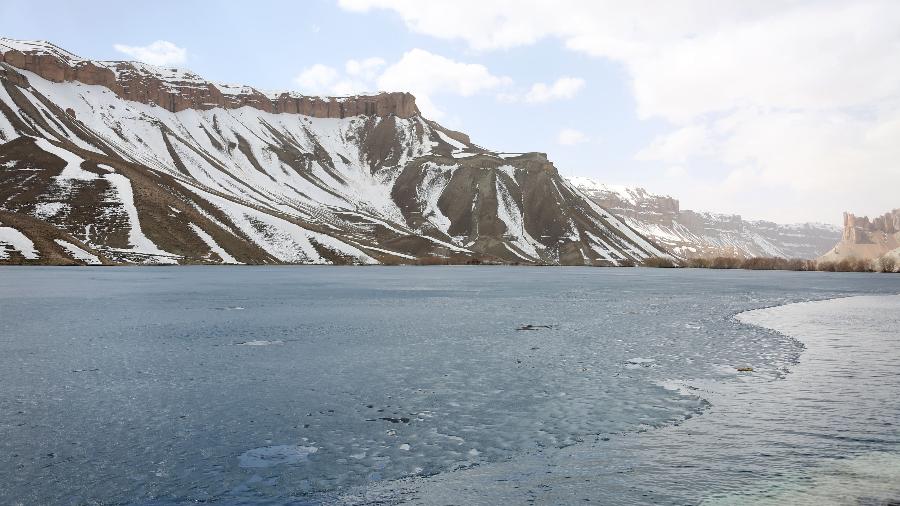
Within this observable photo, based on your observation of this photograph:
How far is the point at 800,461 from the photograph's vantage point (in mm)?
16688

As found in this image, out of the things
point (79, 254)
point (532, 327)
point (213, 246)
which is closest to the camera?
point (532, 327)

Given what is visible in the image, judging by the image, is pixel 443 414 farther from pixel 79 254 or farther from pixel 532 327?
pixel 79 254

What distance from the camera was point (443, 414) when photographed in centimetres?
2177

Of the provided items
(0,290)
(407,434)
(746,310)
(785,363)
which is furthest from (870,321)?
(0,290)

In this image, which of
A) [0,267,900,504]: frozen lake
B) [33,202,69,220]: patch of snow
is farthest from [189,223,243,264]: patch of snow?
[0,267,900,504]: frozen lake

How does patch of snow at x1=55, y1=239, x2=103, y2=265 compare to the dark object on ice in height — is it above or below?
above

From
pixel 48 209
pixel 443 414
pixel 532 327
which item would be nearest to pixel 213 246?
pixel 48 209

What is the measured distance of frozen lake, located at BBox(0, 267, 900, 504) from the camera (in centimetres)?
1505

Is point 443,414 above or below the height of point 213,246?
below

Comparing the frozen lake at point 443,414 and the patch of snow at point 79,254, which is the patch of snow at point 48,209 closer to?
the patch of snow at point 79,254

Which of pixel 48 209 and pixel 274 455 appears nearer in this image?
pixel 274 455

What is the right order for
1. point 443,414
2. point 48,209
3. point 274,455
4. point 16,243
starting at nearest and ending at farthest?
point 274,455
point 443,414
point 16,243
point 48,209

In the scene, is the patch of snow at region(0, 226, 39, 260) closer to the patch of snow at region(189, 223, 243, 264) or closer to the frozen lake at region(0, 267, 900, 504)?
the patch of snow at region(189, 223, 243, 264)

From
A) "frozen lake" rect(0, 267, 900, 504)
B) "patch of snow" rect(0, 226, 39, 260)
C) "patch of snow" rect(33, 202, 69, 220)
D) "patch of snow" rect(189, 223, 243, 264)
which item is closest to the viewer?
"frozen lake" rect(0, 267, 900, 504)
